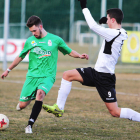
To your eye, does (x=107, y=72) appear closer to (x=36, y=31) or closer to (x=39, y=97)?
(x=39, y=97)

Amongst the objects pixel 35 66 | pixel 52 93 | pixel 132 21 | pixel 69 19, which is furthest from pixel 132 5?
pixel 35 66

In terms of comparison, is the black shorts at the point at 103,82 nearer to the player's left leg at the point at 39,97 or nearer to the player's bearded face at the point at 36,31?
the player's left leg at the point at 39,97

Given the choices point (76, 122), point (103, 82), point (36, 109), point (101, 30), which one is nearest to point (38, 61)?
point (36, 109)

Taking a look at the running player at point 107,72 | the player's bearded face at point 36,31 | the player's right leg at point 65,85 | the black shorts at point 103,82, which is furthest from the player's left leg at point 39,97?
the player's bearded face at point 36,31

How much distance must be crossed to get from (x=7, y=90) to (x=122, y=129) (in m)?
5.74

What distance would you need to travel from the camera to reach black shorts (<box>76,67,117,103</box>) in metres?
5.08

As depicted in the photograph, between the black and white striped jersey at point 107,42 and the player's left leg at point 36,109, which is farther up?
the black and white striped jersey at point 107,42

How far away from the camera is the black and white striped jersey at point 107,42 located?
15.8 feet

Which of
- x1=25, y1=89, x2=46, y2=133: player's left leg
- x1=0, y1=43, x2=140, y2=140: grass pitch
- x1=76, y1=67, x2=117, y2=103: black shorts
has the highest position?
x1=76, y1=67, x2=117, y2=103: black shorts

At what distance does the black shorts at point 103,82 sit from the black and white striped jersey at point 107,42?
0.09 m

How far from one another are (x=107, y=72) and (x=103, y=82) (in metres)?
0.17

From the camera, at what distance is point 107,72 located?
16.9 feet

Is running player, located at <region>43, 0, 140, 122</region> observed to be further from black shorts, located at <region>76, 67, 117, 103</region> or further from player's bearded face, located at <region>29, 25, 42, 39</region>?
player's bearded face, located at <region>29, 25, 42, 39</region>

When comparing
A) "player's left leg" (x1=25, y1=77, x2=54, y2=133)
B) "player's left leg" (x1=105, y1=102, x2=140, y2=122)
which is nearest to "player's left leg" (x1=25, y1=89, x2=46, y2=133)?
"player's left leg" (x1=25, y1=77, x2=54, y2=133)
